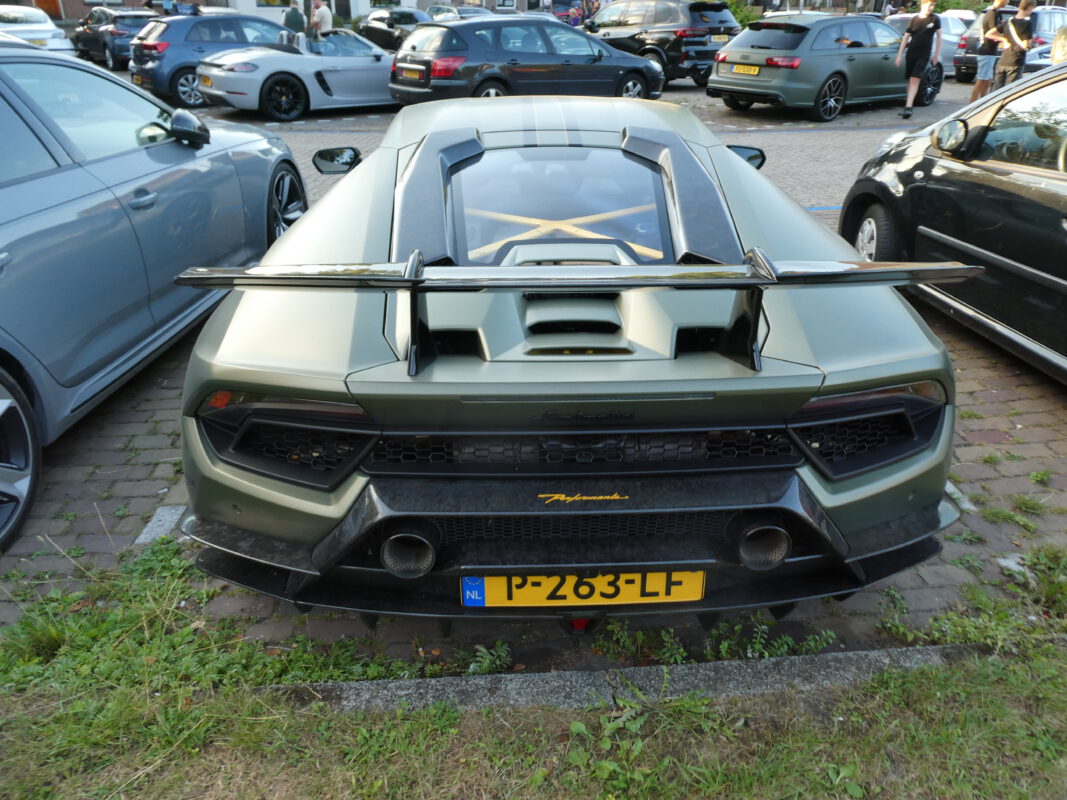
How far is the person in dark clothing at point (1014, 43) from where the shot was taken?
1049 centimetres

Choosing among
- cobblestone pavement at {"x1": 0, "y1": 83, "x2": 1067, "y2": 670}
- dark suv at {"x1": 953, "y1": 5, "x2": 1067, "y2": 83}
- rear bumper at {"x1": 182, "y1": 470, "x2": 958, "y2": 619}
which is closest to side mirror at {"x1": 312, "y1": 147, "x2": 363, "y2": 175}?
cobblestone pavement at {"x1": 0, "y1": 83, "x2": 1067, "y2": 670}

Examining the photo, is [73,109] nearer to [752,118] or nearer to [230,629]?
[230,629]

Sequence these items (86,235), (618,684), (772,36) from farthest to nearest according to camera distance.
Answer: (772,36) < (86,235) < (618,684)

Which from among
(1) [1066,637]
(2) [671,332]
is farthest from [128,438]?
(1) [1066,637]

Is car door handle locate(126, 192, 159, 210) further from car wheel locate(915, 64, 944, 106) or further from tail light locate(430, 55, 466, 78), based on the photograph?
car wheel locate(915, 64, 944, 106)

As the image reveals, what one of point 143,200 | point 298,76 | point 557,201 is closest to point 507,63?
point 298,76

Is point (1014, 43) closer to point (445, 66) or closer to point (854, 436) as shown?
point (445, 66)

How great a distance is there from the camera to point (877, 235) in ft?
16.8

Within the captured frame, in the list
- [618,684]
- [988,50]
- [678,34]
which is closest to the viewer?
[618,684]

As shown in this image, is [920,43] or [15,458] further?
[920,43]

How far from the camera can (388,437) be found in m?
1.92

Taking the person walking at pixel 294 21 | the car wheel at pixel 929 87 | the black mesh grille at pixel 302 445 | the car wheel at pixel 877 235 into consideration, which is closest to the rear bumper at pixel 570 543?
the black mesh grille at pixel 302 445

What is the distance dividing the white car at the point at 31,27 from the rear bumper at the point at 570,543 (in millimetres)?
18639

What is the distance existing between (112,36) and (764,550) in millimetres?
22662
